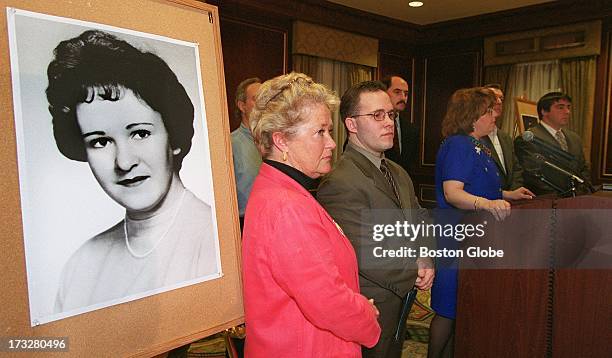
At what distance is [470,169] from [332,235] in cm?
131

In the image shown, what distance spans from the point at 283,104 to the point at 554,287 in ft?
5.00

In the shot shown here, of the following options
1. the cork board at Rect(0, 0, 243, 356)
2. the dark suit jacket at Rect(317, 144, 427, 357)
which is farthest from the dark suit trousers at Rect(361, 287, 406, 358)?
the cork board at Rect(0, 0, 243, 356)

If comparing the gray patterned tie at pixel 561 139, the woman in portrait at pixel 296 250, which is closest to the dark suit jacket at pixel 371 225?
the woman in portrait at pixel 296 250

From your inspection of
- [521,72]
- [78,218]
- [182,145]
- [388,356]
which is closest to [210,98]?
[182,145]

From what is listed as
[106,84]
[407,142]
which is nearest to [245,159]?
[106,84]

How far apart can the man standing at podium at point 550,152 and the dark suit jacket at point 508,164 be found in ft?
0.18

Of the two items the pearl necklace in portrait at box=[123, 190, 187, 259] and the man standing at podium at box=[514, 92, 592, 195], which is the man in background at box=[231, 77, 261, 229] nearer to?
the pearl necklace in portrait at box=[123, 190, 187, 259]

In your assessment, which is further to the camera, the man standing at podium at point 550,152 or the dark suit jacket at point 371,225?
the man standing at podium at point 550,152

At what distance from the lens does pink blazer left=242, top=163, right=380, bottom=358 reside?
1.12m

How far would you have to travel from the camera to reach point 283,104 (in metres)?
1.26

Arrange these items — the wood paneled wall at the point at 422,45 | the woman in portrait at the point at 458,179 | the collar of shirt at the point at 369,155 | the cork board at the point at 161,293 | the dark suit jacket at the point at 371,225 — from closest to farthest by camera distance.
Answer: the cork board at the point at 161,293, the dark suit jacket at the point at 371,225, the collar of shirt at the point at 369,155, the woman in portrait at the point at 458,179, the wood paneled wall at the point at 422,45

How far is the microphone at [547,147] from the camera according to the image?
302cm

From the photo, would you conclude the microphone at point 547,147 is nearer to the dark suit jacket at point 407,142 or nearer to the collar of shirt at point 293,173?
the dark suit jacket at point 407,142

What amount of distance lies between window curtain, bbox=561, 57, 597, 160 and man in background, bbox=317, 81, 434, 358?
4550 millimetres
